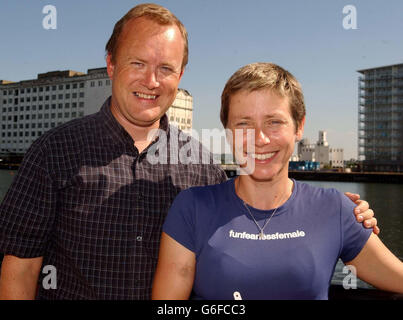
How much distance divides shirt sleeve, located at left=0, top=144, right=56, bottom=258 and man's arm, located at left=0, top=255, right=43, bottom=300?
0.07 m

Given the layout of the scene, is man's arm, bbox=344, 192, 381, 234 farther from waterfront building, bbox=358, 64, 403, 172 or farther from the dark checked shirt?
waterfront building, bbox=358, 64, 403, 172

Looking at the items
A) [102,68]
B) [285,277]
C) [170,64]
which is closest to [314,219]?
[285,277]

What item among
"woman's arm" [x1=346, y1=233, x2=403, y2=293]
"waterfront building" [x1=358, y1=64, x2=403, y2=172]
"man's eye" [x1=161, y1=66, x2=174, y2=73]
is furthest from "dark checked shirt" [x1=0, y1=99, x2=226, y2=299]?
"waterfront building" [x1=358, y1=64, x2=403, y2=172]

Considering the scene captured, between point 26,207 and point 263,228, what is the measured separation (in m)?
1.62

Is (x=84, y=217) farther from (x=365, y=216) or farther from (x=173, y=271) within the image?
(x=365, y=216)

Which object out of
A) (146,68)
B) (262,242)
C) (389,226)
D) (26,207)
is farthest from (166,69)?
(389,226)

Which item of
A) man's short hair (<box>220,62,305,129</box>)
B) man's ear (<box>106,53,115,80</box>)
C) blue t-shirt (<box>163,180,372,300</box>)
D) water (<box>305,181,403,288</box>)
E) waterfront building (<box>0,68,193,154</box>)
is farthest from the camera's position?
waterfront building (<box>0,68,193,154</box>)

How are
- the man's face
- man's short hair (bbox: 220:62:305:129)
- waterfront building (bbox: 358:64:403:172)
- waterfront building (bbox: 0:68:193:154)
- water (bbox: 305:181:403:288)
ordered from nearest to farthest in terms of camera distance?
man's short hair (bbox: 220:62:305:129) → the man's face → water (bbox: 305:181:403:288) → waterfront building (bbox: 0:68:193:154) → waterfront building (bbox: 358:64:403:172)

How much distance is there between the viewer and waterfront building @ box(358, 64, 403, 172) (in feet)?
387

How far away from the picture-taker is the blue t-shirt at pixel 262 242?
256cm

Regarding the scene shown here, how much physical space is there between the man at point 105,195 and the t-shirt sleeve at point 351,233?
0.24m

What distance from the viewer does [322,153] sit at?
176125 millimetres
